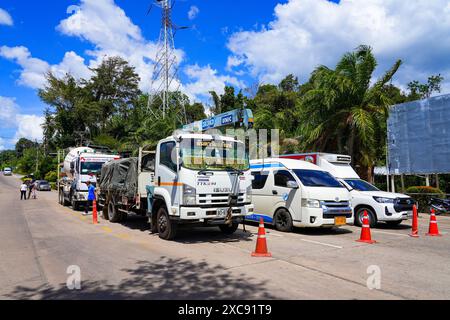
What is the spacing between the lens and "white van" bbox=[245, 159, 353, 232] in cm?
1067

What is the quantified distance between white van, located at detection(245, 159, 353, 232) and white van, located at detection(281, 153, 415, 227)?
5.58 ft

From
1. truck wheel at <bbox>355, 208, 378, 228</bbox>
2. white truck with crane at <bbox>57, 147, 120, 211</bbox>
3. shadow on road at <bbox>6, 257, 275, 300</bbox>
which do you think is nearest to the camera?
shadow on road at <bbox>6, 257, 275, 300</bbox>

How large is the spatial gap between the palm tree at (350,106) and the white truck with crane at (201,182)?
1086 cm

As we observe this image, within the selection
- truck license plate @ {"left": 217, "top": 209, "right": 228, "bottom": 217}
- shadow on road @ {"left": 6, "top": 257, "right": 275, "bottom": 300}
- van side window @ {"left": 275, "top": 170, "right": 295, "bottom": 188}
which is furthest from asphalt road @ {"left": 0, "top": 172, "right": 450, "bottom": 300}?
van side window @ {"left": 275, "top": 170, "right": 295, "bottom": 188}

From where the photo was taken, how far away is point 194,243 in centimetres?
948

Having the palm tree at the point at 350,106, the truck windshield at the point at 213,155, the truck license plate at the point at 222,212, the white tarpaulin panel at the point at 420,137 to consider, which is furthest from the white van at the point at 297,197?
the white tarpaulin panel at the point at 420,137

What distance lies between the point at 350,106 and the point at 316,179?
33.2 ft

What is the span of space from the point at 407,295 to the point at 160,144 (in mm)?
7075

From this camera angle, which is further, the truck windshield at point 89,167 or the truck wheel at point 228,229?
the truck windshield at point 89,167

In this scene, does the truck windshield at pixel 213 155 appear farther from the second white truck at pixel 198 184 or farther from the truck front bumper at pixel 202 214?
the truck front bumper at pixel 202 214

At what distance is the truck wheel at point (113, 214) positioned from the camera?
560 inches

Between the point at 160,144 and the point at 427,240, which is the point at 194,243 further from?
the point at 427,240

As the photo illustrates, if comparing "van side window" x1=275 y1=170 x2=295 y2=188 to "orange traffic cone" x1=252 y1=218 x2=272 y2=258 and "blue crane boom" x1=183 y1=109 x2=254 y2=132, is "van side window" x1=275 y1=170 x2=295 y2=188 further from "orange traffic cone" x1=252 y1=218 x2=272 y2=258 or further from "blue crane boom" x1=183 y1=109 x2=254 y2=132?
"orange traffic cone" x1=252 y1=218 x2=272 y2=258
